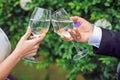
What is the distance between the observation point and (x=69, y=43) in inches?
153

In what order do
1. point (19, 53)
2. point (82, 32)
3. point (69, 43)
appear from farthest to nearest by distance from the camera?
point (69, 43)
point (82, 32)
point (19, 53)

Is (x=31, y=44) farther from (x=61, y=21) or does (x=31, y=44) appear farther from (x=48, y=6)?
(x=48, y=6)

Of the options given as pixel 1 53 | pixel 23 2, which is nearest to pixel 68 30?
pixel 1 53

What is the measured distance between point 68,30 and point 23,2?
5.17 feet

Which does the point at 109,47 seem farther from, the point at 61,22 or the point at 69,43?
the point at 69,43

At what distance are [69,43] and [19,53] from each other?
5.20ft

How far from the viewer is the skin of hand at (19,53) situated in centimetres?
231

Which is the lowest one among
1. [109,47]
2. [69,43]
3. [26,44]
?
[69,43]

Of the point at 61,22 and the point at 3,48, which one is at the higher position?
the point at 61,22

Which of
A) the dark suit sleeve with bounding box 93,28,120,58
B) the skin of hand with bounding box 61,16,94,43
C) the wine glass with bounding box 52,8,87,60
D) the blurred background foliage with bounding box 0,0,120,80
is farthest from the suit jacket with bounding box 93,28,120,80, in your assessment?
the blurred background foliage with bounding box 0,0,120,80

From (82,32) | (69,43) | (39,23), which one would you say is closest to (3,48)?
(39,23)

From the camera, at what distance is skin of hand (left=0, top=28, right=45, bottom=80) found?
7.57 feet

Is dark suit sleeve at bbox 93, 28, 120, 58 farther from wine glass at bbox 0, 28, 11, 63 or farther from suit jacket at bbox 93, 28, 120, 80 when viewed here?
wine glass at bbox 0, 28, 11, 63

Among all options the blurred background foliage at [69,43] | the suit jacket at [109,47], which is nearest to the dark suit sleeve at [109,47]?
the suit jacket at [109,47]
